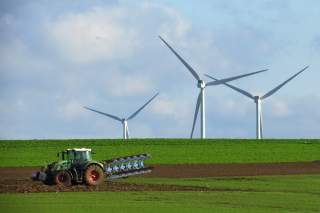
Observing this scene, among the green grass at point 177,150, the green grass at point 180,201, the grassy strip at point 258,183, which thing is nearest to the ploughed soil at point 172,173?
the grassy strip at point 258,183

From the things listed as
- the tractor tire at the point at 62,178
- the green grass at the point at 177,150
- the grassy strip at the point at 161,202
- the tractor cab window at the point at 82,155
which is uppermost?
the green grass at the point at 177,150

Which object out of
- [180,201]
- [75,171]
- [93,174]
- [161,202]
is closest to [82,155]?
[75,171]

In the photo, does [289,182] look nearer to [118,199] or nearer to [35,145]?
[118,199]

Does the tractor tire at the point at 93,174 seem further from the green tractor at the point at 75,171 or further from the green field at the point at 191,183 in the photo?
the green field at the point at 191,183

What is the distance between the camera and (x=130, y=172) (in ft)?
172

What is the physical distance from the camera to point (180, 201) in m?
38.8

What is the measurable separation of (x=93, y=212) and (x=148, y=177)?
88.8ft

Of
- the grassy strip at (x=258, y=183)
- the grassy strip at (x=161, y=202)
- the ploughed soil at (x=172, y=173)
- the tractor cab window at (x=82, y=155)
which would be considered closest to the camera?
the grassy strip at (x=161, y=202)

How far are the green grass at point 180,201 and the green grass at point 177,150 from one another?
2909 centimetres

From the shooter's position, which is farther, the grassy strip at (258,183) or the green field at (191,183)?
the grassy strip at (258,183)

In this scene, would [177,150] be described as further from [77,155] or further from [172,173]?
[77,155]

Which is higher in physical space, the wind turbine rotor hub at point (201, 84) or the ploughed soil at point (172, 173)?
the wind turbine rotor hub at point (201, 84)

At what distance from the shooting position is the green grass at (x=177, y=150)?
78.1 meters

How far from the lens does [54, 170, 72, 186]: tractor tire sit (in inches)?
1978
